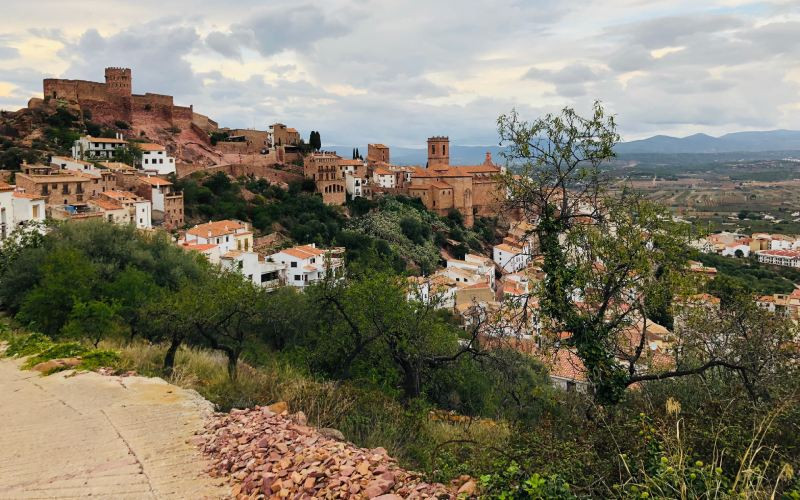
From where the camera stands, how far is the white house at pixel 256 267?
2956cm

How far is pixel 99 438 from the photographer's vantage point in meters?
6.32

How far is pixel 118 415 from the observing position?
6.95 metres

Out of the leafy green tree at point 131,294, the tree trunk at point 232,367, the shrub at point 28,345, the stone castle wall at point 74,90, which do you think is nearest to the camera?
the tree trunk at point 232,367

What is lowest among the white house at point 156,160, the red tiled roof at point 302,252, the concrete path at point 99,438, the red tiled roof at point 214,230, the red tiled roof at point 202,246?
the red tiled roof at point 302,252

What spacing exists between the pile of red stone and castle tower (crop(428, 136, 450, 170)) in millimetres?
67850

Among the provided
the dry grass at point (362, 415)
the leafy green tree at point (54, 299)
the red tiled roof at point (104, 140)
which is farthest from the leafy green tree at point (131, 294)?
the red tiled roof at point (104, 140)

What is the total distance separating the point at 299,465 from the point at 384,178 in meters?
58.0

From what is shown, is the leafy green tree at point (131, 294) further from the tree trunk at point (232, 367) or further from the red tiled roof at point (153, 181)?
the red tiled roof at point (153, 181)

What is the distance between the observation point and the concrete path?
205 inches

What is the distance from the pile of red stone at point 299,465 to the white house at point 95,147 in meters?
43.5

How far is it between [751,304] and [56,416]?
10.4 meters

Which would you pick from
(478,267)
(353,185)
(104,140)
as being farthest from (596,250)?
(353,185)

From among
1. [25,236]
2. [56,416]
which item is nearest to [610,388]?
[56,416]

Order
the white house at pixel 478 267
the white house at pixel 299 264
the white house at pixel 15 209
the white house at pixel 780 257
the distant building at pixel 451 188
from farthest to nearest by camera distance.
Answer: the distant building at pixel 451 188, the white house at pixel 780 257, the white house at pixel 478 267, the white house at pixel 299 264, the white house at pixel 15 209
